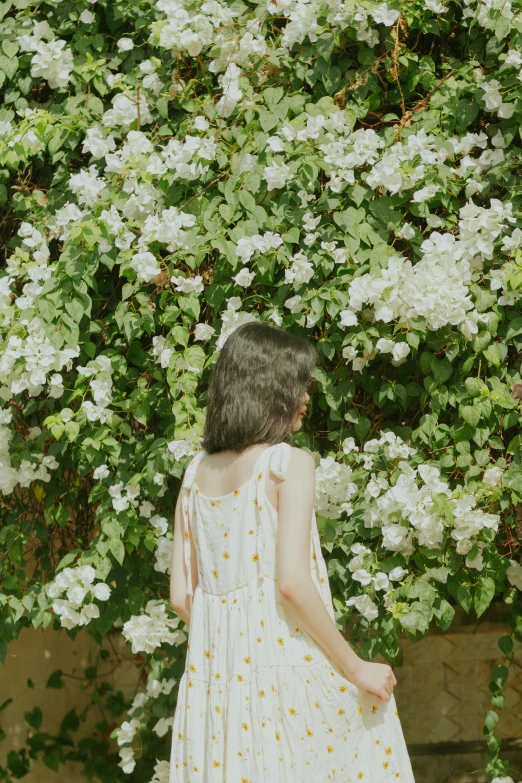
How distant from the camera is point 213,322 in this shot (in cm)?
294

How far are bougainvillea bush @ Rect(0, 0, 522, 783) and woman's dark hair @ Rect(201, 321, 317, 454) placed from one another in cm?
48

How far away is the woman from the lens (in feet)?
6.83

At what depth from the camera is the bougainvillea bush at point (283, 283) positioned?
8.59 feet

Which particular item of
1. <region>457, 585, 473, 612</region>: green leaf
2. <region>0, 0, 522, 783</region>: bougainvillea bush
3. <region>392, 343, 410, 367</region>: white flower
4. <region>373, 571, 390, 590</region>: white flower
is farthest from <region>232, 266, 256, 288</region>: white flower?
<region>457, 585, 473, 612</region>: green leaf

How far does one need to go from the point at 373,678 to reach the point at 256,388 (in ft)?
2.16

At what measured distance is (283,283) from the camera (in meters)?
2.79

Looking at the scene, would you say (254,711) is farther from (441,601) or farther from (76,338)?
(76,338)

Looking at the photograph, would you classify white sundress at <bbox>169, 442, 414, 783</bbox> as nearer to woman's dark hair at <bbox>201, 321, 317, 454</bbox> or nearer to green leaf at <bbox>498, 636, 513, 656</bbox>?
woman's dark hair at <bbox>201, 321, 317, 454</bbox>

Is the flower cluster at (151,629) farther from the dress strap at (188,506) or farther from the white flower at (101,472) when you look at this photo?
the dress strap at (188,506)

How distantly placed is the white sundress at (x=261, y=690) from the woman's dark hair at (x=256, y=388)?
7 centimetres

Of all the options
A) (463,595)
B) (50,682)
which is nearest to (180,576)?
(463,595)

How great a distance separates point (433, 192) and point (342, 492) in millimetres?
834

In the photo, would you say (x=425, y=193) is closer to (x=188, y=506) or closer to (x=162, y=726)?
(x=188, y=506)

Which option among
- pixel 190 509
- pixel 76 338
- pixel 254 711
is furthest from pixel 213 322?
pixel 254 711
